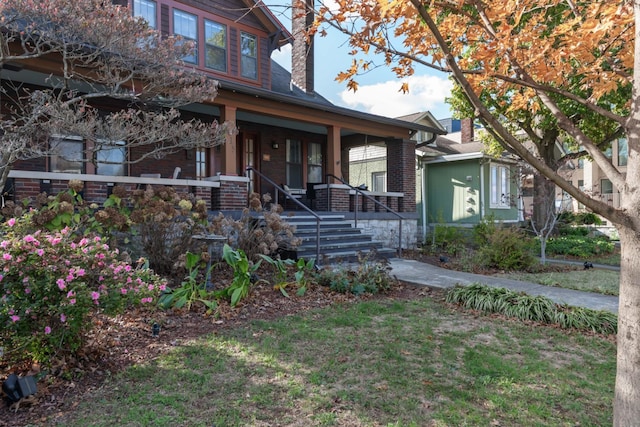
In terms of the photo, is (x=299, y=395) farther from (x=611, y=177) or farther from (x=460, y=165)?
(x=460, y=165)

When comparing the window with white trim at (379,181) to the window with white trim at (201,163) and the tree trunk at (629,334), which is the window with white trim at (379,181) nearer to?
the window with white trim at (201,163)

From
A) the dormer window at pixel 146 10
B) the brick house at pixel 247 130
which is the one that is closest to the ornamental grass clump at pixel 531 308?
the brick house at pixel 247 130

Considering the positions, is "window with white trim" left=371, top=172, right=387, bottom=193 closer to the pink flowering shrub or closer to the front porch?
the front porch

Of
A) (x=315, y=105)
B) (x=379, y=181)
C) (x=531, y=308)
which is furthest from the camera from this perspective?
(x=379, y=181)

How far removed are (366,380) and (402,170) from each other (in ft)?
32.0

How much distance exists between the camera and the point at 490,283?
698cm

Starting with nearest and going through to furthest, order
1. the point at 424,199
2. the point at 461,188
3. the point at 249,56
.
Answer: the point at 249,56
the point at 424,199
the point at 461,188

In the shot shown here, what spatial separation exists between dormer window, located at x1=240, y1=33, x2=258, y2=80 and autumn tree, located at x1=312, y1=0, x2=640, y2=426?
326 inches

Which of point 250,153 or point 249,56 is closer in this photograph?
point 249,56

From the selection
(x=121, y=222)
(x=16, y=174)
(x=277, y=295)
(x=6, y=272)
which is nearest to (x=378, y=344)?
(x=277, y=295)

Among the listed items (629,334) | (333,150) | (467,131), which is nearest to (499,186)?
(467,131)

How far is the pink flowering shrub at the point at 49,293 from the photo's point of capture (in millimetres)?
2959

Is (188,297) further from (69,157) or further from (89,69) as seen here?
(69,157)

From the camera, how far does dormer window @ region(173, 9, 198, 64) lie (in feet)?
32.6
